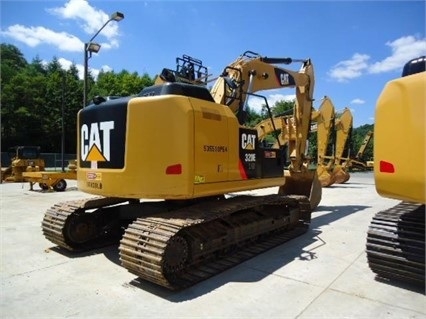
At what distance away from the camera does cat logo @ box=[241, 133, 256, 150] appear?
238 inches

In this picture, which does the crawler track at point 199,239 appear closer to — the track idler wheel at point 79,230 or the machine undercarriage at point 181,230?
the machine undercarriage at point 181,230

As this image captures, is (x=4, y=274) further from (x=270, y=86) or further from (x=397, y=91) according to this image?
(x=270, y=86)

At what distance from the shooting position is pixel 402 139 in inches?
134

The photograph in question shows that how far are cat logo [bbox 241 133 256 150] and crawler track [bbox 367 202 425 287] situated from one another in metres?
2.20

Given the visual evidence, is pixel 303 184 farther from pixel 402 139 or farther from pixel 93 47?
pixel 93 47

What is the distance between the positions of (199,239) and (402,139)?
269 centimetres

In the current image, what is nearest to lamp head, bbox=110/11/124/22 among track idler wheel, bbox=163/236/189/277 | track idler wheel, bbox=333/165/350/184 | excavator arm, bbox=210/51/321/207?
excavator arm, bbox=210/51/321/207

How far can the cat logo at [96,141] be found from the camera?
534cm

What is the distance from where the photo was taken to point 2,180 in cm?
2064

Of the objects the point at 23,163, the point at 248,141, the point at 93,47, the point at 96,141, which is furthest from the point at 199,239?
the point at 23,163

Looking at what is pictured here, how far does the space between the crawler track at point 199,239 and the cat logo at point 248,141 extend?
0.85 m

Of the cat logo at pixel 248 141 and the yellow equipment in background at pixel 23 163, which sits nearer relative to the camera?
the cat logo at pixel 248 141

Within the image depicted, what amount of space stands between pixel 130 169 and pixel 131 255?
1.14 meters

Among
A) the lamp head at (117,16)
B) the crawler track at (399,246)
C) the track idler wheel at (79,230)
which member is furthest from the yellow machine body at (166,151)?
the lamp head at (117,16)
